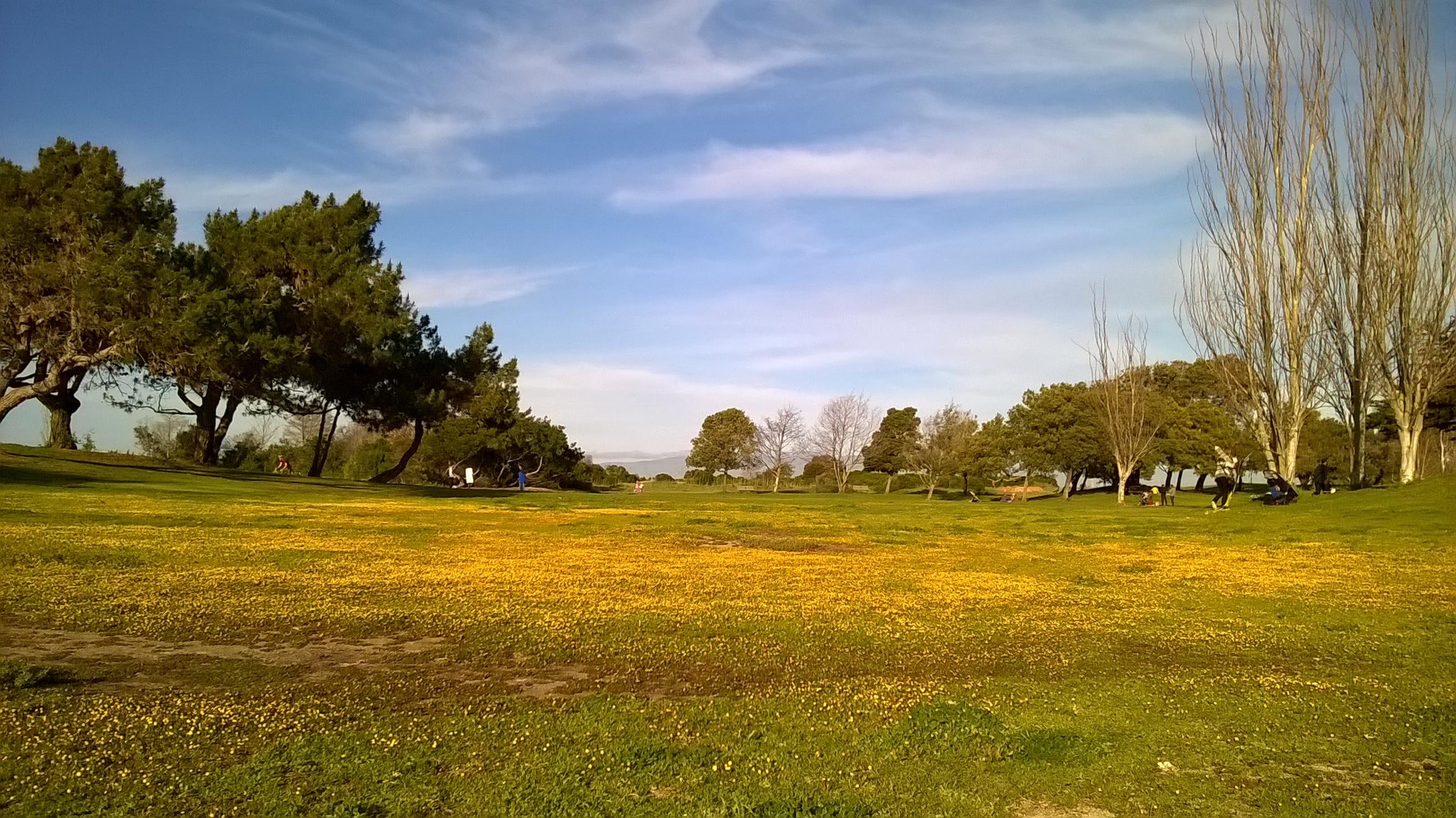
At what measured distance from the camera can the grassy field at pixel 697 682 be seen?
541 centimetres

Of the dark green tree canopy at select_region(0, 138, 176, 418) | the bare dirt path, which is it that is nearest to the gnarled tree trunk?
the dark green tree canopy at select_region(0, 138, 176, 418)

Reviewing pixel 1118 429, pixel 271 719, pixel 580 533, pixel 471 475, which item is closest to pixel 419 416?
pixel 471 475

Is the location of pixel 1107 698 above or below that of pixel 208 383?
below

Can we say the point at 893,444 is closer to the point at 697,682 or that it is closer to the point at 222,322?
the point at 222,322

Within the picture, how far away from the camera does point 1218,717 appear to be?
7242mm

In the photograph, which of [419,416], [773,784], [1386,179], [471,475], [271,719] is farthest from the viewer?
[471,475]

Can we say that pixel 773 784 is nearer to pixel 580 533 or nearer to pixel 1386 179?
pixel 580 533

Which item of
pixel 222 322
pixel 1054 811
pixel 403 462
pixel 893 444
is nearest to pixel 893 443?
pixel 893 444

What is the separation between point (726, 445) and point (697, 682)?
9602cm

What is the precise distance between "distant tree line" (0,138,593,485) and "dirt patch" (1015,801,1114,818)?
38241mm

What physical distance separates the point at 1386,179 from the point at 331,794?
Result: 4535 cm

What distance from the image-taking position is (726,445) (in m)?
104

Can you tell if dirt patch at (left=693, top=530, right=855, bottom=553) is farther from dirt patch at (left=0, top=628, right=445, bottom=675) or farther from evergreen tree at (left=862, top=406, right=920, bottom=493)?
evergreen tree at (left=862, top=406, right=920, bottom=493)

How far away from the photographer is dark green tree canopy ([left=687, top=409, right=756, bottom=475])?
103812mm
